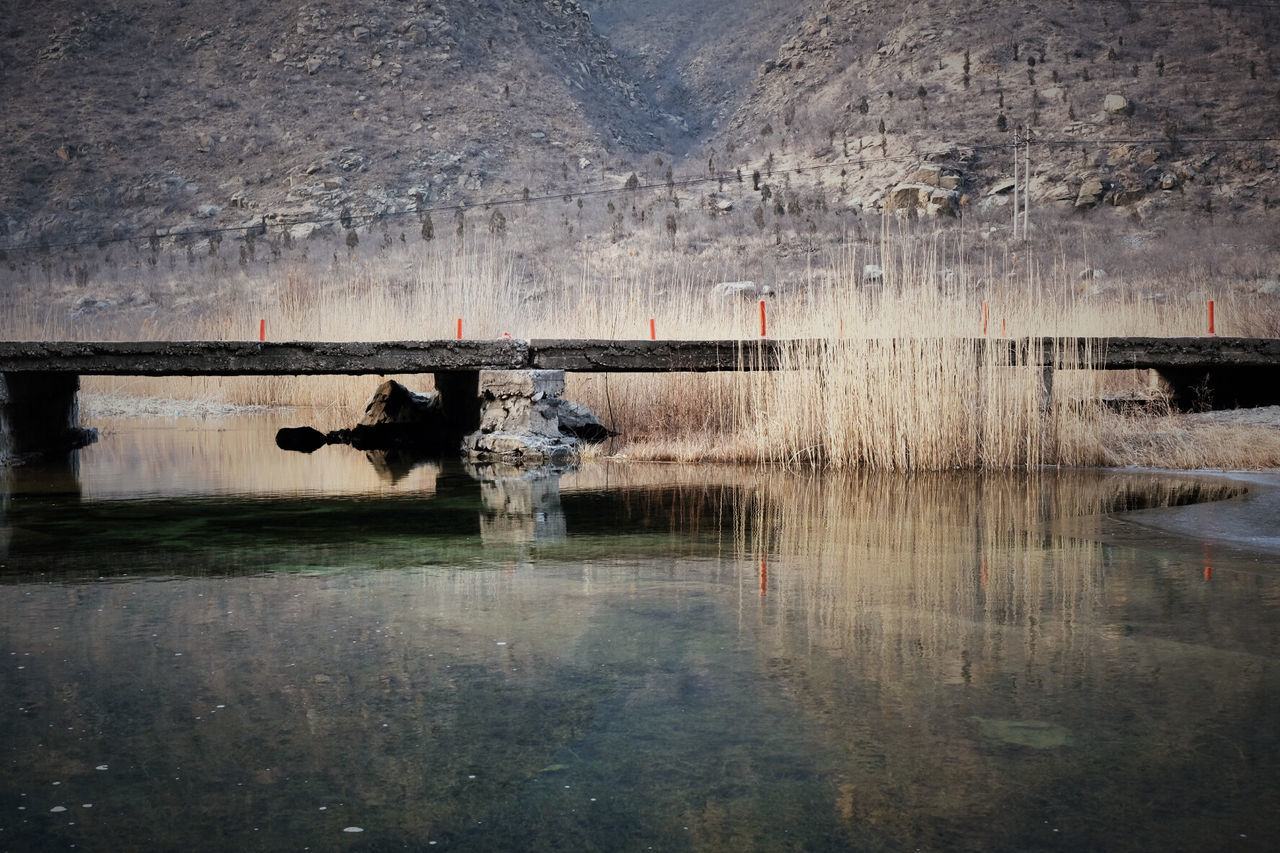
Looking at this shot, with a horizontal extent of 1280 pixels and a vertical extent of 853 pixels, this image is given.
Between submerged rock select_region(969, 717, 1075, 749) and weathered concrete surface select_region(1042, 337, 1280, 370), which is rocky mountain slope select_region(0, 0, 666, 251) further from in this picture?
submerged rock select_region(969, 717, 1075, 749)

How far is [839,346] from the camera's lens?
8.45 m

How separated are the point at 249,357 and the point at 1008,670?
728cm

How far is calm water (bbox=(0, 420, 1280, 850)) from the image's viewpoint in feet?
8.02

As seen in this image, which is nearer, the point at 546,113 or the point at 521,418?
the point at 521,418

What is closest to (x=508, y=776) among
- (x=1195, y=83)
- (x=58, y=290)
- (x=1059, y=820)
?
(x=1059, y=820)

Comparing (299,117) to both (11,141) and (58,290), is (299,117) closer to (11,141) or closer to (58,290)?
(11,141)

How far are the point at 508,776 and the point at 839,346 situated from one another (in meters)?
6.13

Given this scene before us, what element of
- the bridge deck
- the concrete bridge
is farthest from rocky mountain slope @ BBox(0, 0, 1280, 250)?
the concrete bridge

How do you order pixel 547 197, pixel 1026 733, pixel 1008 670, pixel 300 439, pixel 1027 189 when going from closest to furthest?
pixel 1026 733, pixel 1008 670, pixel 300 439, pixel 1027 189, pixel 547 197

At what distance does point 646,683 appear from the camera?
3.28 meters

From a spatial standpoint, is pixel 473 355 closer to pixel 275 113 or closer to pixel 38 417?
pixel 38 417

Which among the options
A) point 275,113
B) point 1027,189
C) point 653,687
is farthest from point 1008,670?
point 275,113

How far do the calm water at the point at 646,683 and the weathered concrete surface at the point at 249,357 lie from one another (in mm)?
3408

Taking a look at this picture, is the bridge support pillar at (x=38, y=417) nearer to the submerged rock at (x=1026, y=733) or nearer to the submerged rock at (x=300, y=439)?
the submerged rock at (x=300, y=439)
